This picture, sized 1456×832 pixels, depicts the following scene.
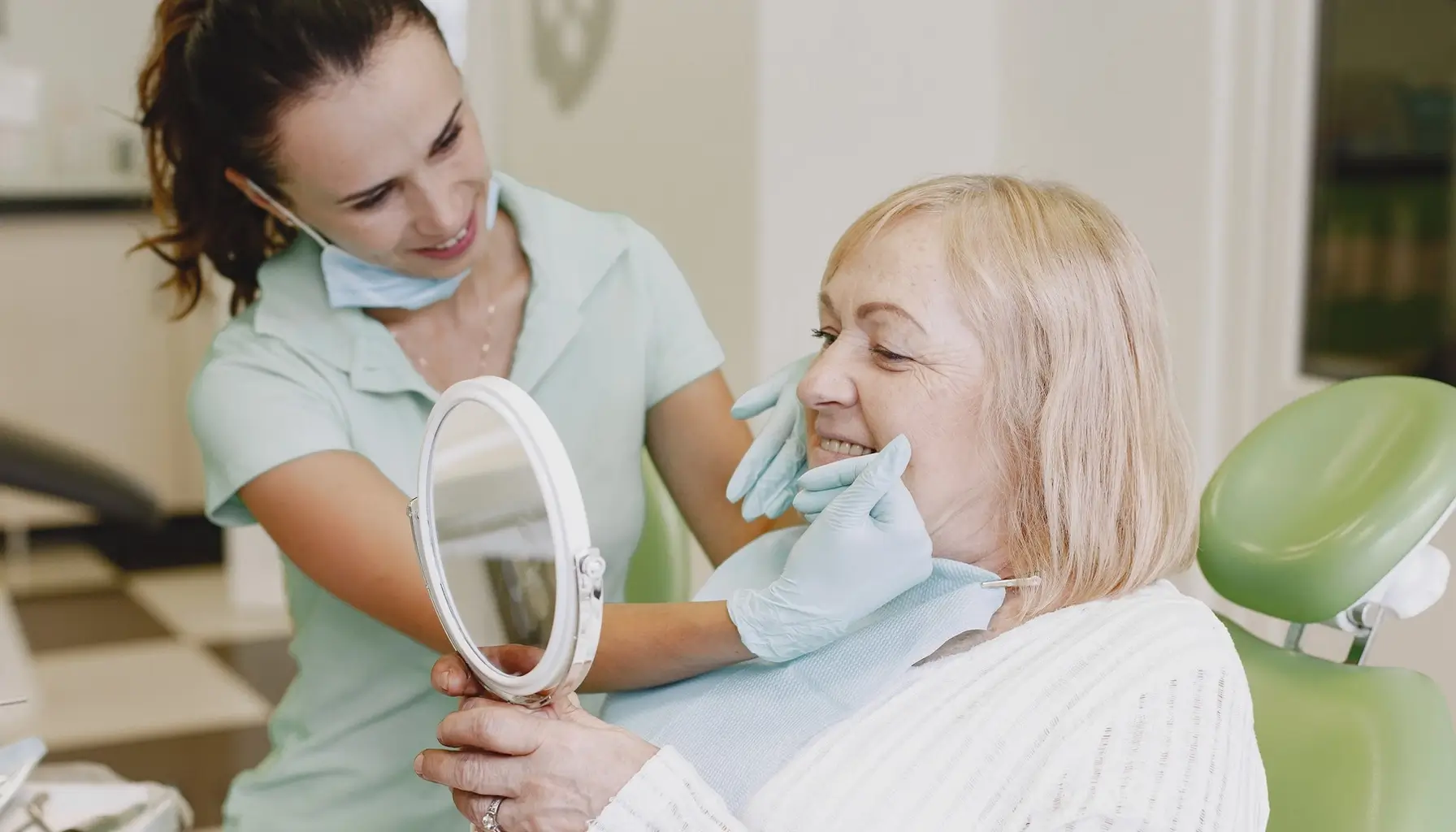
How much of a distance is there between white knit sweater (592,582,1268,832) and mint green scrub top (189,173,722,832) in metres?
0.49

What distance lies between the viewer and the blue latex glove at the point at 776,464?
4.14ft

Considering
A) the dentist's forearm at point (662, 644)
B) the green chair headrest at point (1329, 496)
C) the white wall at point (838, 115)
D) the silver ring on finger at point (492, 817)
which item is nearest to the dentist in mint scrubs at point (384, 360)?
the dentist's forearm at point (662, 644)

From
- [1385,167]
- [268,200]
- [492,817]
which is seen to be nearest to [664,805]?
[492,817]

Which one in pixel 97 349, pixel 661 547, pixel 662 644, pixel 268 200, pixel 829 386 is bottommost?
pixel 97 349

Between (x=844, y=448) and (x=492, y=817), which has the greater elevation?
(x=844, y=448)

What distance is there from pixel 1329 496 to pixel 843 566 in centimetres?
45

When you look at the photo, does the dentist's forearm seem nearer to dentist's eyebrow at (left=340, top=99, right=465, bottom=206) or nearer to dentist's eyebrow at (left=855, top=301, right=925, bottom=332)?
dentist's eyebrow at (left=855, top=301, right=925, bottom=332)

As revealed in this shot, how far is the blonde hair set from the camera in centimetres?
115

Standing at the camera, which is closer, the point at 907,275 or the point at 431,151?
the point at 907,275

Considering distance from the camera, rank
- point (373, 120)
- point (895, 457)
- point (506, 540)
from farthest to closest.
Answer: point (373, 120) < point (895, 457) < point (506, 540)

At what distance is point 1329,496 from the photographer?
1.25 m

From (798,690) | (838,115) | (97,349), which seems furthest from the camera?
(97,349)

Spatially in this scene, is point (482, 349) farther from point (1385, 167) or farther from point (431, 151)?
point (1385, 167)

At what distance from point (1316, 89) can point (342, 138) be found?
1516mm
